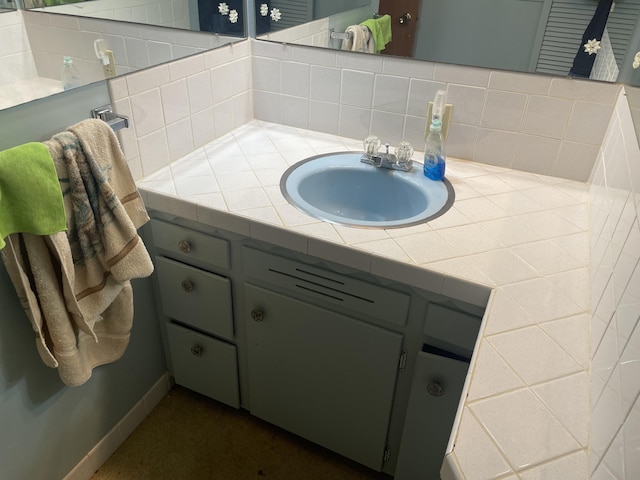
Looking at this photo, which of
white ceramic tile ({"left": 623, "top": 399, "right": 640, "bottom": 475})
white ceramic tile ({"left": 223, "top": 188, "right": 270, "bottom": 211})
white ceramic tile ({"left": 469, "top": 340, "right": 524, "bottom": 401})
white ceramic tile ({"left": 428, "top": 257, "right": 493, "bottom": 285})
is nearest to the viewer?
white ceramic tile ({"left": 623, "top": 399, "right": 640, "bottom": 475})

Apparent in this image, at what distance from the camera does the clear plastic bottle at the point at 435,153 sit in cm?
131

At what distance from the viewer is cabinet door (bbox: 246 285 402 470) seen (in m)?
1.19

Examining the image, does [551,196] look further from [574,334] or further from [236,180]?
[236,180]

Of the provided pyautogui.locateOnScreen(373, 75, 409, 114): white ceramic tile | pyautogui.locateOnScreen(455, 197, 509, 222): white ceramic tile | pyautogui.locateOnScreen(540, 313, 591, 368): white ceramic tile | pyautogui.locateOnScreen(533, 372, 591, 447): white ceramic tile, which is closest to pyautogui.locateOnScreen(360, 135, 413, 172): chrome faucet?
pyautogui.locateOnScreen(373, 75, 409, 114): white ceramic tile

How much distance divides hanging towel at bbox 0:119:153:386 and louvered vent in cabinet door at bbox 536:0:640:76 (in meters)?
1.08

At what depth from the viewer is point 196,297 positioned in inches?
54.6

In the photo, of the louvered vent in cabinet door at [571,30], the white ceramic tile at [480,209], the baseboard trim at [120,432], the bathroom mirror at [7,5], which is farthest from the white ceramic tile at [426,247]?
the bathroom mirror at [7,5]

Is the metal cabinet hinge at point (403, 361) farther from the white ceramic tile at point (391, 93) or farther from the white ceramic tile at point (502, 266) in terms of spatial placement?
the white ceramic tile at point (391, 93)

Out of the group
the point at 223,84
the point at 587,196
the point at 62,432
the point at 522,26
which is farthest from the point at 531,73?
the point at 62,432

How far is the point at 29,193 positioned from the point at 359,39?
99 centimetres

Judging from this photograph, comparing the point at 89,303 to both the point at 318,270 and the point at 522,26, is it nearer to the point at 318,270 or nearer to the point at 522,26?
the point at 318,270

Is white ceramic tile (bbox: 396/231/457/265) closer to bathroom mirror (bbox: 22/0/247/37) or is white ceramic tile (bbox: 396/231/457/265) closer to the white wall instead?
the white wall

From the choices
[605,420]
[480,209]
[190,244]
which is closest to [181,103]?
[190,244]

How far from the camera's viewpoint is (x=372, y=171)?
1424 mm
